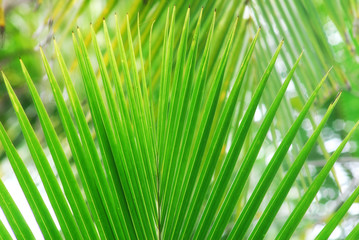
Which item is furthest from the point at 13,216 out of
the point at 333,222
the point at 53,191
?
the point at 333,222

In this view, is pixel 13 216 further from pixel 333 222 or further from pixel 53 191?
pixel 333 222

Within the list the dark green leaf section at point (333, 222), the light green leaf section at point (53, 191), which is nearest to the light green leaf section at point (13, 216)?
the light green leaf section at point (53, 191)

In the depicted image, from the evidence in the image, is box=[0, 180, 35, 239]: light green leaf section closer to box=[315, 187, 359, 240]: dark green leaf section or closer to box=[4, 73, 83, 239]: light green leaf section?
box=[4, 73, 83, 239]: light green leaf section

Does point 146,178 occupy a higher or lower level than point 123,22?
lower

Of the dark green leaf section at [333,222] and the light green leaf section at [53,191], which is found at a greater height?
the light green leaf section at [53,191]

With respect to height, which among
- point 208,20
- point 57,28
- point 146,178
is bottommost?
point 146,178

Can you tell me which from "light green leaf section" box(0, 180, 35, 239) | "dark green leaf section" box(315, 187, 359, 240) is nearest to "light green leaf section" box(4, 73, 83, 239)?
"light green leaf section" box(0, 180, 35, 239)

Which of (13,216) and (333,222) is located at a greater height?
(13,216)

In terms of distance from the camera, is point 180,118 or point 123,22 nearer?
point 180,118

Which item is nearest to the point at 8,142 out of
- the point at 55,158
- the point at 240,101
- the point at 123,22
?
the point at 55,158

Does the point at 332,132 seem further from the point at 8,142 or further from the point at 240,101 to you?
the point at 8,142

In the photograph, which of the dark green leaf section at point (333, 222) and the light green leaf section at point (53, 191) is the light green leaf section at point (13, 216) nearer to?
the light green leaf section at point (53, 191)
